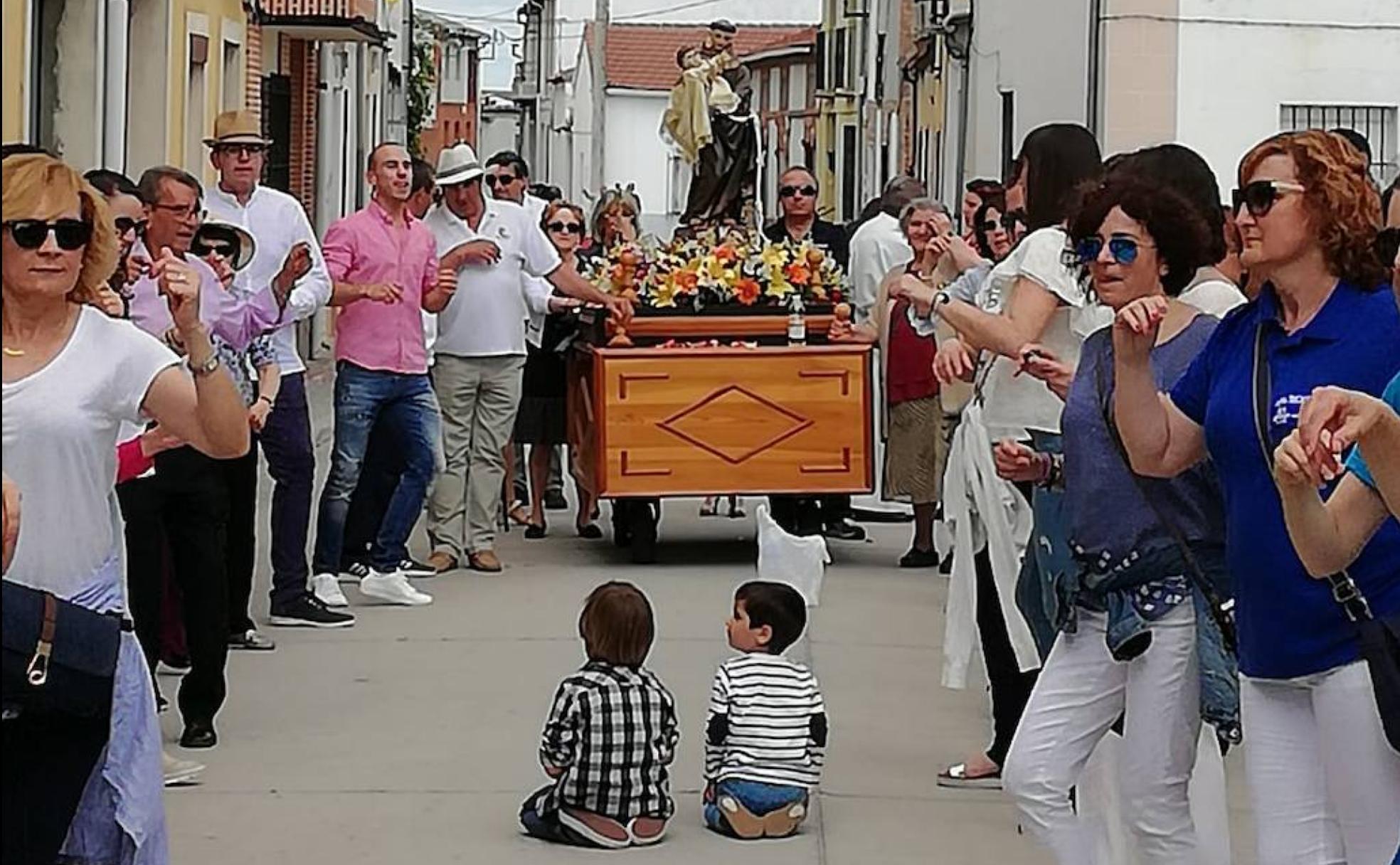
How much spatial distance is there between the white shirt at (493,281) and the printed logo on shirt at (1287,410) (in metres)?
8.23

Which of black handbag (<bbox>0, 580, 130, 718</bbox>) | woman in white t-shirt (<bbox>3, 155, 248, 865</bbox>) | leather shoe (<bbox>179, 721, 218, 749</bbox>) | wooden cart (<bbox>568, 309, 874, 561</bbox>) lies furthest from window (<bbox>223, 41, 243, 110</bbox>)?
black handbag (<bbox>0, 580, 130, 718</bbox>)

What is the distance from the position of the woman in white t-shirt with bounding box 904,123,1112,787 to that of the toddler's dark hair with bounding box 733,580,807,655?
1.86ft

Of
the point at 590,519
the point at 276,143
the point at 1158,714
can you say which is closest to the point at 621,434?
the point at 590,519

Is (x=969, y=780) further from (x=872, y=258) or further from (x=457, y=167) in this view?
(x=872, y=258)

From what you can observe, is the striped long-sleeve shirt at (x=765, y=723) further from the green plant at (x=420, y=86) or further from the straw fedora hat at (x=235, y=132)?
the green plant at (x=420, y=86)

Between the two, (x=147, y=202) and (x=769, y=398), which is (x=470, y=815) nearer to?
(x=147, y=202)

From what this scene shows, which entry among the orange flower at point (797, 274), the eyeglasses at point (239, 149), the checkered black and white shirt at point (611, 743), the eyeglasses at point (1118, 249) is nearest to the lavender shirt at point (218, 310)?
the eyeglasses at point (239, 149)

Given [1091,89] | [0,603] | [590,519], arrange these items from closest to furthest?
1. [0,603]
2. [590,519]
3. [1091,89]

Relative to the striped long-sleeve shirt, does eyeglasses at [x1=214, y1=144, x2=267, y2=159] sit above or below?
above

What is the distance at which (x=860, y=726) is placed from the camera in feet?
31.0

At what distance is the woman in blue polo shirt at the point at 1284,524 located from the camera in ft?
15.6

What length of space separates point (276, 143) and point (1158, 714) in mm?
22699

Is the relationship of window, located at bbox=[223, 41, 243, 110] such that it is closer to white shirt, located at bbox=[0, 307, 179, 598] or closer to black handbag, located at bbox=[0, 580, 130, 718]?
white shirt, located at bbox=[0, 307, 179, 598]

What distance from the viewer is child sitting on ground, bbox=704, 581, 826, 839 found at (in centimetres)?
760
